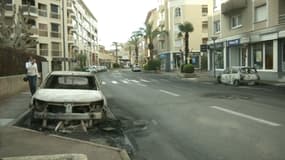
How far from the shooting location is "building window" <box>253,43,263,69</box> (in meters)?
34.2

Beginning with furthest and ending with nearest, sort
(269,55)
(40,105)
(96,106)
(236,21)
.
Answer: (236,21) < (269,55) < (96,106) < (40,105)

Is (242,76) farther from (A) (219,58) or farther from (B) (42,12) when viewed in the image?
(B) (42,12)

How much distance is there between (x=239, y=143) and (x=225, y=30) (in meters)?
34.4

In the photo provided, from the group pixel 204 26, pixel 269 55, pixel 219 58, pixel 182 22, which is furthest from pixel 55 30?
pixel 269 55

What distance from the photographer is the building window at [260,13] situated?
108ft

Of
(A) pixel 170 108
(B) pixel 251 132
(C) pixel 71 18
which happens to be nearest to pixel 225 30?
(A) pixel 170 108

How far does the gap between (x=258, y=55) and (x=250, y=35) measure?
6.26 feet

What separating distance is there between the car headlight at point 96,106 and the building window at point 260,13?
25.8 meters

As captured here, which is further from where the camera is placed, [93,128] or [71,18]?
[71,18]

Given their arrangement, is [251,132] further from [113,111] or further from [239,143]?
[113,111]

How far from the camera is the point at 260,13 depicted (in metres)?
33.7

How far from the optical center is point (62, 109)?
9.85 meters

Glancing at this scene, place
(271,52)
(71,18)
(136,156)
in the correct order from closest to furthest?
(136,156) < (271,52) < (71,18)

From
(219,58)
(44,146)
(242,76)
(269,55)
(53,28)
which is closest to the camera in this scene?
(44,146)
